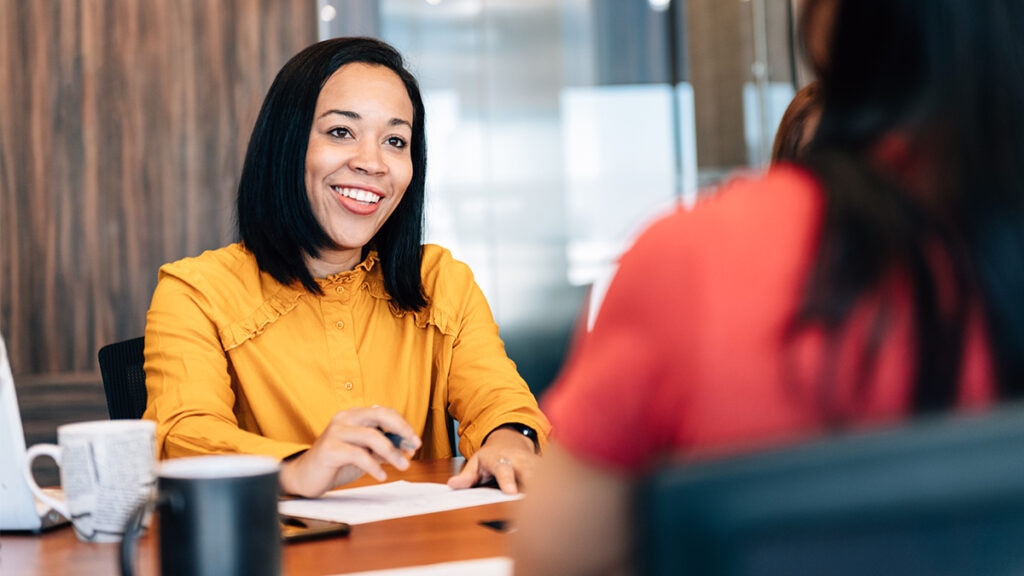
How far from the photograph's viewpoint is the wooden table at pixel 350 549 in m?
0.97

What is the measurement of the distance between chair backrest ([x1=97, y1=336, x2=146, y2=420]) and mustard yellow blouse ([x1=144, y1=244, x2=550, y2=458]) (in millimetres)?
106

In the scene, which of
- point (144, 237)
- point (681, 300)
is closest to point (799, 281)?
point (681, 300)

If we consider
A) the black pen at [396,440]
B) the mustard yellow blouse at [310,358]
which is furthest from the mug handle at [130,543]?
the mustard yellow blouse at [310,358]

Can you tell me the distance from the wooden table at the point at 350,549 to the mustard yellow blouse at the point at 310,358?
1.28 feet

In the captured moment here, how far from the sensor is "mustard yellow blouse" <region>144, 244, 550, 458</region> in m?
1.60

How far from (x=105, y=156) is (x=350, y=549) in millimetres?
2930

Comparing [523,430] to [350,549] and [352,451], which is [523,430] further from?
A: [350,549]

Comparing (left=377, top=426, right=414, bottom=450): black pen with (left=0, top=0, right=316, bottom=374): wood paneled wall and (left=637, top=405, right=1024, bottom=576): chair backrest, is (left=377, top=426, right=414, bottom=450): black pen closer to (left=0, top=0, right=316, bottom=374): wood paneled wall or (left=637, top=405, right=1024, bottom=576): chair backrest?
(left=637, top=405, right=1024, bottom=576): chair backrest

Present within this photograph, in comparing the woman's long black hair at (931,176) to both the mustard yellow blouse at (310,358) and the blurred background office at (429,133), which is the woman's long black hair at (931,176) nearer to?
the mustard yellow blouse at (310,358)

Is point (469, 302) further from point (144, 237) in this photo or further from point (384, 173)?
point (144, 237)

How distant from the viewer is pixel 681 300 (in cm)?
51

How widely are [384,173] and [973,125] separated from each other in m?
1.46

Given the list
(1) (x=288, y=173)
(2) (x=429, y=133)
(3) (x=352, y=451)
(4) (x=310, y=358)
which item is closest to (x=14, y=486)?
(3) (x=352, y=451)

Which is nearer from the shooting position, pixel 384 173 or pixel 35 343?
pixel 384 173
